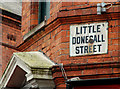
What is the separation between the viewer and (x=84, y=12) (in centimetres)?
1100

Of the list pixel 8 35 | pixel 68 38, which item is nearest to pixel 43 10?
pixel 68 38

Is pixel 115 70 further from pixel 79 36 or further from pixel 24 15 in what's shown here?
pixel 24 15

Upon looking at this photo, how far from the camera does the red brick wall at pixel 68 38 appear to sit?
1055 centimetres

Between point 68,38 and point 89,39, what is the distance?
49cm

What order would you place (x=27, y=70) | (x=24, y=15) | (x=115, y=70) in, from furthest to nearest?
(x=24, y=15), (x=27, y=70), (x=115, y=70)

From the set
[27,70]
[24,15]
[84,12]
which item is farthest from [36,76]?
[24,15]

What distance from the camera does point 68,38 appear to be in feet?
36.5

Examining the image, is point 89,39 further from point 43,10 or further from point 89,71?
point 43,10

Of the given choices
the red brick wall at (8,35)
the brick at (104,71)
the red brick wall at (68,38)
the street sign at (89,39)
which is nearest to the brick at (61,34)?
the red brick wall at (68,38)

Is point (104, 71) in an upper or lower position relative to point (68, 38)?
lower

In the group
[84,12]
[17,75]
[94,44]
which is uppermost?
[84,12]

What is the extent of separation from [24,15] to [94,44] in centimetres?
331

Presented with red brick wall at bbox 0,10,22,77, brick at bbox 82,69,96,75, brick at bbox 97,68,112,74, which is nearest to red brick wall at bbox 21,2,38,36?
brick at bbox 82,69,96,75

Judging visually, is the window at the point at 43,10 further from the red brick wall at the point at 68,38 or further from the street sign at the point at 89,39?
the street sign at the point at 89,39
